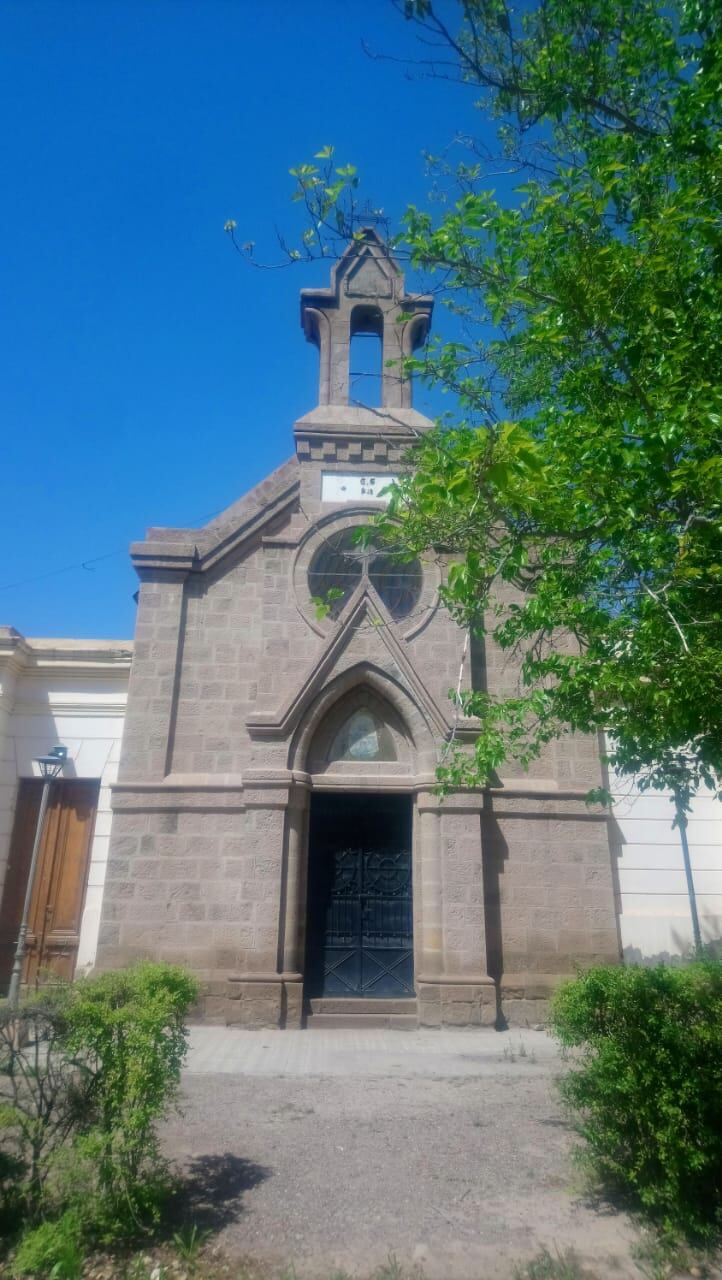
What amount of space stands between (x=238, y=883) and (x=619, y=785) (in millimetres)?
5946

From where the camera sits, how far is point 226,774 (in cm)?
1115

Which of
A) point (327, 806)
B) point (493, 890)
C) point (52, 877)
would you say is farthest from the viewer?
point (52, 877)

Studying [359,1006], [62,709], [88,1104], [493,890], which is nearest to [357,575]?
[493,890]

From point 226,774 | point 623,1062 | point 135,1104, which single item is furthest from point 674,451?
point 226,774

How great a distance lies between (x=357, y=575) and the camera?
1238 cm

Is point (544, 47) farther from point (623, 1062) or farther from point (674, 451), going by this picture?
point (623, 1062)

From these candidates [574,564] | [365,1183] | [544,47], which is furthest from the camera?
[544,47]

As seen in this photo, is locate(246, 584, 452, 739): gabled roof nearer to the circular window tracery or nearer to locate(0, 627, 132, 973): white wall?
the circular window tracery

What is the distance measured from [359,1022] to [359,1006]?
22 cm

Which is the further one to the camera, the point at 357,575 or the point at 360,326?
the point at 360,326

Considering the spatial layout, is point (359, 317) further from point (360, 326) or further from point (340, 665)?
point (340, 665)

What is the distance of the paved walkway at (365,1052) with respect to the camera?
25.7ft

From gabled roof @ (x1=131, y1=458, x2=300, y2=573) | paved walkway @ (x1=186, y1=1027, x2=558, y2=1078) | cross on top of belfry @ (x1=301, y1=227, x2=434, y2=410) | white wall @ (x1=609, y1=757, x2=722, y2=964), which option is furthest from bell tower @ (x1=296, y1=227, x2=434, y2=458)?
paved walkway @ (x1=186, y1=1027, x2=558, y2=1078)

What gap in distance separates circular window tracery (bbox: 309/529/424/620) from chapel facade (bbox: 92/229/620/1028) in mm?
46
